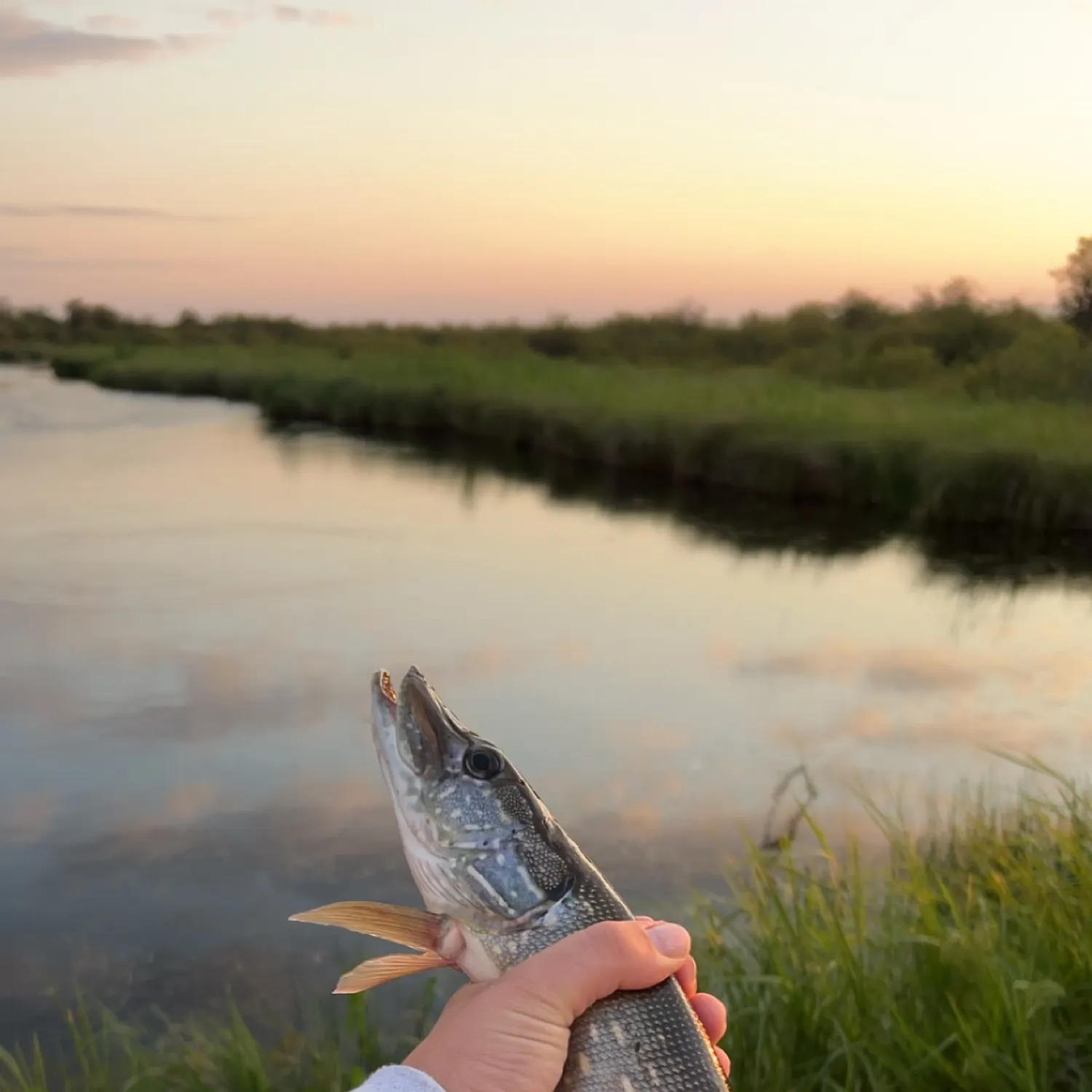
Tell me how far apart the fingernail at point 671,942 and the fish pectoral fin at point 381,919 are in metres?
0.31

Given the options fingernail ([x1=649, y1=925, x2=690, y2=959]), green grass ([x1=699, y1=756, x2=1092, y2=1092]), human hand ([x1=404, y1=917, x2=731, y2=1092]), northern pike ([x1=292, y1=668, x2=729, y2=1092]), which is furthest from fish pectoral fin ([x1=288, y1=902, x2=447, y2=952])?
green grass ([x1=699, y1=756, x2=1092, y2=1092])

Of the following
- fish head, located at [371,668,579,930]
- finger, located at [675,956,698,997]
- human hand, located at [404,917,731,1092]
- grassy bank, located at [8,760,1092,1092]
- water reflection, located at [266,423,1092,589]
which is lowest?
water reflection, located at [266,423,1092,589]

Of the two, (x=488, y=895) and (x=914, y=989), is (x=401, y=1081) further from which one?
(x=914, y=989)

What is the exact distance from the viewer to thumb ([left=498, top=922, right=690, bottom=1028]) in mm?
1427

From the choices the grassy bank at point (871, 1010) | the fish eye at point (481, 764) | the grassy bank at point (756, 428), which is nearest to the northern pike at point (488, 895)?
the fish eye at point (481, 764)

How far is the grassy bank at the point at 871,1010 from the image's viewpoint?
2660 millimetres

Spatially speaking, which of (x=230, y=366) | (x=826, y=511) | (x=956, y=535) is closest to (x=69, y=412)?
(x=230, y=366)

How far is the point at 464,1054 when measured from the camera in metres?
1.42

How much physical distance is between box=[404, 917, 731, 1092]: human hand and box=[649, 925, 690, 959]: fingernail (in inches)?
1.3

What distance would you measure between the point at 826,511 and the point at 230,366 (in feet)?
82.7

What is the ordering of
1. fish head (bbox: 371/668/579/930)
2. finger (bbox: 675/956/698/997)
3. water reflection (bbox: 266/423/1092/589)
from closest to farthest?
fish head (bbox: 371/668/579/930) < finger (bbox: 675/956/698/997) < water reflection (bbox: 266/423/1092/589)

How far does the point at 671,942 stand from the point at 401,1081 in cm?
38

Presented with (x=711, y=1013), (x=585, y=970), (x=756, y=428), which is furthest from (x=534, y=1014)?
(x=756, y=428)

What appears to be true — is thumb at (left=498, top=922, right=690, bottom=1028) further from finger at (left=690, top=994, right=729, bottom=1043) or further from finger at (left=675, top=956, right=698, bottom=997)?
finger at (left=690, top=994, right=729, bottom=1043)
